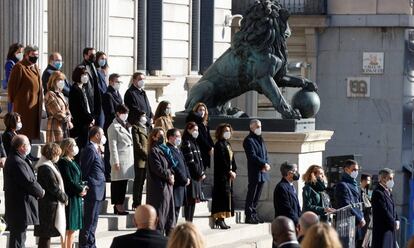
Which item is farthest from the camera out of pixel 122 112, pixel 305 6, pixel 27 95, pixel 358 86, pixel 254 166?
pixel 305 6

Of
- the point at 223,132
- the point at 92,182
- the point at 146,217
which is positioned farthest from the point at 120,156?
the point at 146,217

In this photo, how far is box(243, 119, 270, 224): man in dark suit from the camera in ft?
75.7

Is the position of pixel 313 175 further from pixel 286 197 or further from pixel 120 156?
pixel 120 156

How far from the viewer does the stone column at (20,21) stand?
2458cm

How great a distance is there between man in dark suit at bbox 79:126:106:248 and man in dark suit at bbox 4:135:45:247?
1319 millimetres

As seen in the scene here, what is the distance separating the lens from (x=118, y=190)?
21609 mm

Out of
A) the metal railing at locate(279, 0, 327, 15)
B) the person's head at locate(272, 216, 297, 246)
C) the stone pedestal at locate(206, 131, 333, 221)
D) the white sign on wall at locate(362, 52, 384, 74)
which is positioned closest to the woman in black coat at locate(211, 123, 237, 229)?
the stone pedestal at locate(206, 131, 333, 221)

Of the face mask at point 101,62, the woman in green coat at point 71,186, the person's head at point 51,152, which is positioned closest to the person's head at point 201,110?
the face mask at point 101,62

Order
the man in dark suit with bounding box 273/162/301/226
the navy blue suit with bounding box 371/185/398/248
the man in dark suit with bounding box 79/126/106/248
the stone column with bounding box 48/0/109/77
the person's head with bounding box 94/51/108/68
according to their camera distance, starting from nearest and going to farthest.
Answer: the man in dark suit with bounding box 79/126/106/248 < the man in dark suit with bounding box 273/162/301/226 < the navy blue suit with bounding box 371/185/398/248 < the person's head with bounding box 94/51/108/68 < the stone column with bounding box 48/0/109/77

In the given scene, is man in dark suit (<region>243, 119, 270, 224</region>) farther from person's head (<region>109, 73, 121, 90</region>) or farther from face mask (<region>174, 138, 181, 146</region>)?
face mask (<region>174, 138, 181, 146</region>)

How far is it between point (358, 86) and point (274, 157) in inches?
560

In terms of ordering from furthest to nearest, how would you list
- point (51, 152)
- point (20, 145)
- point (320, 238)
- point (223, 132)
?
point (223, 132), point (51, 152), point (20, 145), point (320, 238)

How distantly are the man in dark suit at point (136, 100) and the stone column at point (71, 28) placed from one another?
11.8ft

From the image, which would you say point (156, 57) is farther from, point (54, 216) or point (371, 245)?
point (54, 216)
